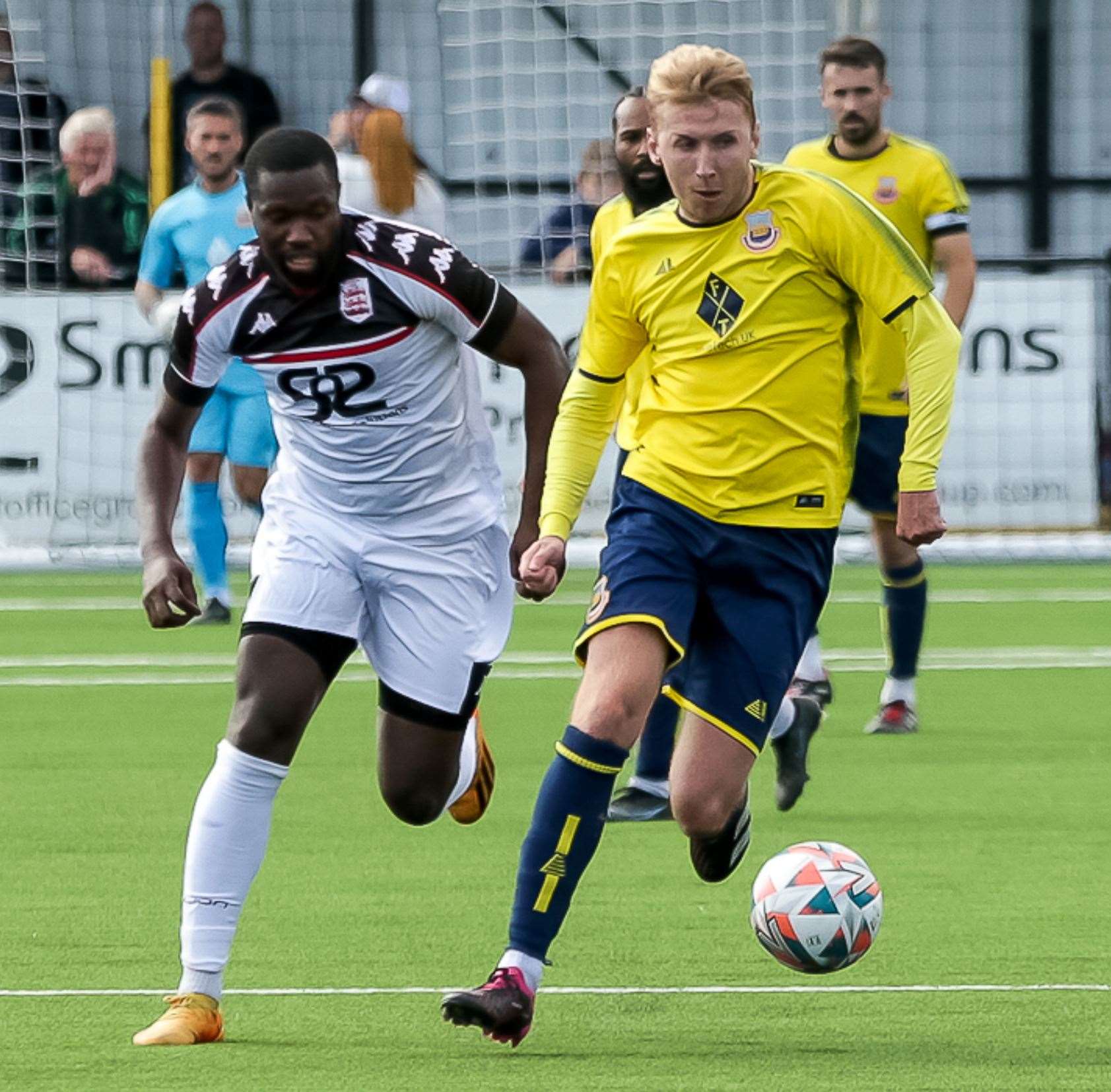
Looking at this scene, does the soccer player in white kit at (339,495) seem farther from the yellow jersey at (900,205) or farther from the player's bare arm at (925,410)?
the yellow jersey at (900,205)

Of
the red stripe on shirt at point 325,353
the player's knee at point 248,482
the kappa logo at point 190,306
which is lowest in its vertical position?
the player's knee at point 248,482

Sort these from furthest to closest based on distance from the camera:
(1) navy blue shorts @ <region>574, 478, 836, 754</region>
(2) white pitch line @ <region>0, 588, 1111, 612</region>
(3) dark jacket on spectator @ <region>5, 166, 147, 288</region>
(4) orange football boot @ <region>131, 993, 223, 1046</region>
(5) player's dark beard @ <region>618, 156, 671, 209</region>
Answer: (3) dark jacket on spectator @ <region>5, 166, 147, 288</region>, (2) white pitch line @ <region>0, 588, 1111, 612</region>, (5) player's dark beard @ <region>618, 156, 671, 209</region>, (1) navy blue shorts @ <region>574, 478, 836, 754</region>, (4) orange football boot @ <region>131, 993, 223, 1046</region>

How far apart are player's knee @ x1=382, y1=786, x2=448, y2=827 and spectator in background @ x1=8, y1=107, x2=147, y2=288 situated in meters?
9.17

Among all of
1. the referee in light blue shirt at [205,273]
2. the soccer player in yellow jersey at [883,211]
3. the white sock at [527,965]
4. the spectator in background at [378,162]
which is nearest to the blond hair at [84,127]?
the spectator in background at [378,162]

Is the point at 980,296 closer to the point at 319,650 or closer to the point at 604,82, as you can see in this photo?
the point at 604,82

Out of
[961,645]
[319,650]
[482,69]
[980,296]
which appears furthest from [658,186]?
[482,69]

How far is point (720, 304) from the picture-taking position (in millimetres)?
5387

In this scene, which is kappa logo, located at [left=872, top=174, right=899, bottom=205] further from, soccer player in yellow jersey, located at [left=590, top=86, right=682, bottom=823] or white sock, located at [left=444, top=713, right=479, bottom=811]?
white sock, located at [left=444, top=713, right=479, bottom=811]

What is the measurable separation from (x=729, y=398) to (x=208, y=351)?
1.07m

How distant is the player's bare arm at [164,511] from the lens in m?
5.17

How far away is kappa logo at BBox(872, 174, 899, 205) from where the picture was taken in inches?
333

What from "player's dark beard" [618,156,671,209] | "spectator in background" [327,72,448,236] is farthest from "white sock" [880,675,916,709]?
"spectator in background" [327,72,448,236]

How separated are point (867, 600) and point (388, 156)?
3.27 metres

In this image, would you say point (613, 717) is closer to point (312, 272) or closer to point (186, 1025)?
point (186, 1025)
